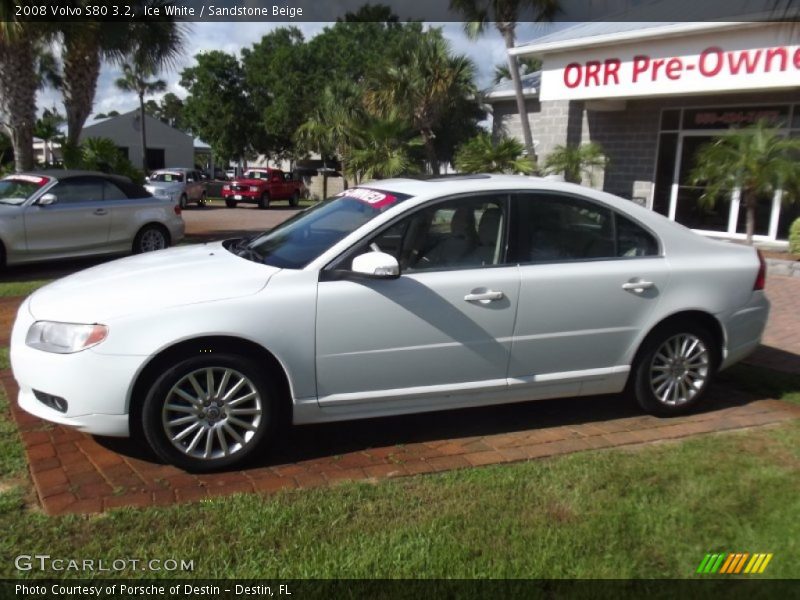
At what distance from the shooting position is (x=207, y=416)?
3803 millimetres

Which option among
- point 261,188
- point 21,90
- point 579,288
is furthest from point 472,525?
point 261,188

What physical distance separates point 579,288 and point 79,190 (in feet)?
28.1

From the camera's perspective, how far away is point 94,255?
1080 cm

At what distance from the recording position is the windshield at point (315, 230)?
4.22 meters

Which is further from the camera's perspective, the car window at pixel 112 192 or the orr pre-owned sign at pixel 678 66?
the orr pre-owned sign at pixel 678 66

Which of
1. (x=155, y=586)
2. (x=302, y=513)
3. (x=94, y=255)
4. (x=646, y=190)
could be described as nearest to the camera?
(x=155, y=586)

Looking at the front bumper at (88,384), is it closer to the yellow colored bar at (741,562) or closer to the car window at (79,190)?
the yellow colored bar at (741,562)

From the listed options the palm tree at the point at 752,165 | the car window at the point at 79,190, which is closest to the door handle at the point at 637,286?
the palm tree at the point at 752,165

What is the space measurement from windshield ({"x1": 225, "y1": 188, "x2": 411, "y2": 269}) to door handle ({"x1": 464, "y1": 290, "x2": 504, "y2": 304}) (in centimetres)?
72

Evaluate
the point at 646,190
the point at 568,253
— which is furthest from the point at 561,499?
the point at 646,190

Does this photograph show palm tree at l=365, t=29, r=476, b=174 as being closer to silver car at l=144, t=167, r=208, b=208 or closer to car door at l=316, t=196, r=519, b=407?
silver car at l=144, t=167, r=208, b=208

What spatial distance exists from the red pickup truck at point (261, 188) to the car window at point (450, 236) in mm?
26034

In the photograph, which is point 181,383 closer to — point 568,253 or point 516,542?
point 516,542

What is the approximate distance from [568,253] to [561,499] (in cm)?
165
